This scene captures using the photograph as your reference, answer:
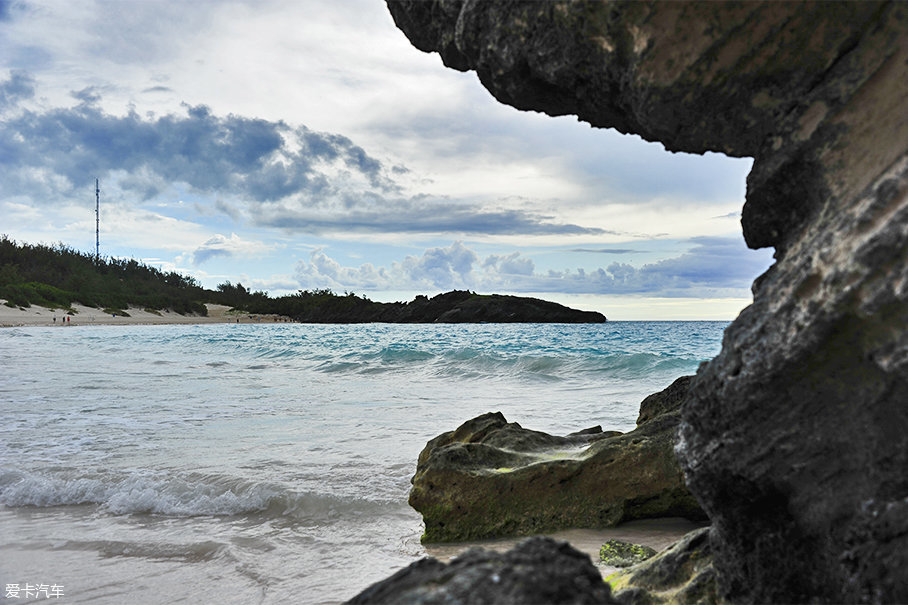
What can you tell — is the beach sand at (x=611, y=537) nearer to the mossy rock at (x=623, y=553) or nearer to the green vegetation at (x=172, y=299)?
the mossy rock at (x=623, y=553)

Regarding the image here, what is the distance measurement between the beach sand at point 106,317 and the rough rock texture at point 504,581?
46.5 metres

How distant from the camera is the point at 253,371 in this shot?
18.3 meters

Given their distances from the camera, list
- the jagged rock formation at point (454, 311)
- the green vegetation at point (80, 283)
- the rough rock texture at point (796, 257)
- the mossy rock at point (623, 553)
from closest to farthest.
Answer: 1. the rough rock texture at point (796, 257)
2. the mossy rock at point (623, 553)
3. the green vegetation at point (80, 283)
4. the jagged rock formation at point (454, 311)

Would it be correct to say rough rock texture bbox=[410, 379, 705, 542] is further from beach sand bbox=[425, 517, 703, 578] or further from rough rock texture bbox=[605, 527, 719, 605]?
rough rock texture bbox=[605, 527, 719, 605]

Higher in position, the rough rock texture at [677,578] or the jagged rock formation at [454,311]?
the jagged rock formation at [454,311]

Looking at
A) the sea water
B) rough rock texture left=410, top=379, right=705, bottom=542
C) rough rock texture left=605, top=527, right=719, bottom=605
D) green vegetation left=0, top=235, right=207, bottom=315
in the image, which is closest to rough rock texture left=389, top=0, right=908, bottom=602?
rough rock texture left=605, top=527, right=719, bottom=605

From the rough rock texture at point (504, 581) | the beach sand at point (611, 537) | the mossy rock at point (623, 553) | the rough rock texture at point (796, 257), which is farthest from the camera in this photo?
the beach sand at point (611, 537)

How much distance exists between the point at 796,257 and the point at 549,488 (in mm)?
3087

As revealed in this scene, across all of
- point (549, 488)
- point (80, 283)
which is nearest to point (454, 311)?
point (80, 283)

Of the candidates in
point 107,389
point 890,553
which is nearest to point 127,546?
point 890,553

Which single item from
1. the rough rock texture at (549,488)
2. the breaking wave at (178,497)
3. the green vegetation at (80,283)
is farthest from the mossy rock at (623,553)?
the green vegetation at (80,283)

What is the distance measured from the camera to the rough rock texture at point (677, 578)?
98.2 inches

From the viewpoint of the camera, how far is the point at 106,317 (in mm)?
53750

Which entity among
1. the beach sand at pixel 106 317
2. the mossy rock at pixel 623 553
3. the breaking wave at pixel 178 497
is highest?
the beach sand at pixel 106 317
